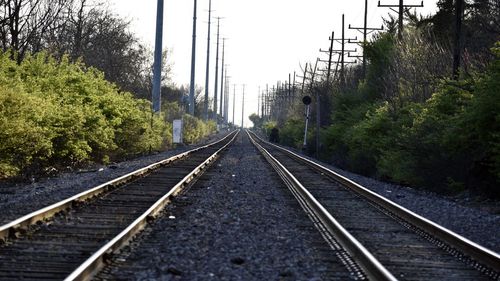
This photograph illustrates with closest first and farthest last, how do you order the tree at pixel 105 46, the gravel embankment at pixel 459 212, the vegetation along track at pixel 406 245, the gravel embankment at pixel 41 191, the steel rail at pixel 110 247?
1. the steel rail at pixel 110 247
2. the vegetation along track at pixel 406 245
3. the gravel embankment at pixel 459 212
4. the gravel embankment at pixel 41 191
5. the tree at pixel 105 46

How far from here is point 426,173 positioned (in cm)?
2050

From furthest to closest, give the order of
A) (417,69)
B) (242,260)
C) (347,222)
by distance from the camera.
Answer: (417,69), (347,222), (242,260)

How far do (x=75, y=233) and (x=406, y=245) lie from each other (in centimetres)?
471

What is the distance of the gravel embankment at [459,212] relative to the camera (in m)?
11.0

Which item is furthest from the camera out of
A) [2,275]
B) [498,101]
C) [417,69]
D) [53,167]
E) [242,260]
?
[417,69]

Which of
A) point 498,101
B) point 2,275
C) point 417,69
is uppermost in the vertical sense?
point 417,69

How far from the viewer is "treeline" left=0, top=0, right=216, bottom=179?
18.0 metres

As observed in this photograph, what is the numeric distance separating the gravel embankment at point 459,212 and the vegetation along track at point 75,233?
533 cm

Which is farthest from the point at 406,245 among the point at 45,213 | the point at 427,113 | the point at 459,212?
the point at 427,113

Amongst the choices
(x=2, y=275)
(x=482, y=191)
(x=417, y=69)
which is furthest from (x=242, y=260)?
(x=417, y=69)

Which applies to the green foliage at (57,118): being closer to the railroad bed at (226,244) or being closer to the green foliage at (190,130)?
the railroad bed at (226,244)

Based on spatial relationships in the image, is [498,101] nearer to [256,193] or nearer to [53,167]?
[256,193]

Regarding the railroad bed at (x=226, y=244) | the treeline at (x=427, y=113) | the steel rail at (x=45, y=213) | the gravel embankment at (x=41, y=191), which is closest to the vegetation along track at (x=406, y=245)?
the railroad bed at (x=226, y=244)

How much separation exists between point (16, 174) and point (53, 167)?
3.36 m
